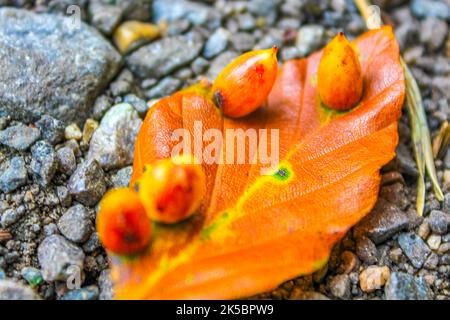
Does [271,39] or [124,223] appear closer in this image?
[124,223]

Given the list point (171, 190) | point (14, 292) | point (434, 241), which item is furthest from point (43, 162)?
point (434, 241)

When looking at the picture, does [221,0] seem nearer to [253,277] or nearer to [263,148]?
[263,148]

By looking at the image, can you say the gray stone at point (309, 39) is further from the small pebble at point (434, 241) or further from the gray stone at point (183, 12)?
the small pebble at point (434, 241)

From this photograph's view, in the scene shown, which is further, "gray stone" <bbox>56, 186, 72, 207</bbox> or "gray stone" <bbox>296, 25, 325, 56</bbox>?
"gray stone" <bbox>296, 25, 325, 56</bbox>

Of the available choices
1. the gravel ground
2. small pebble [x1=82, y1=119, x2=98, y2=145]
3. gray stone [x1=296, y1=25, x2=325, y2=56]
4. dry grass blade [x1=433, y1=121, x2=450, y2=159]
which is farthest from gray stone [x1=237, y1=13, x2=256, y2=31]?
dry grass blade [x1=433, y1=121, x2=450, y2=159]

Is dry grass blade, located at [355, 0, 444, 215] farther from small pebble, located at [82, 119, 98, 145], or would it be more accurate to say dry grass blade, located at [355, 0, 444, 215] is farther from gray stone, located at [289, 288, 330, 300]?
small pebble, located at [82, 119, 98, 145]

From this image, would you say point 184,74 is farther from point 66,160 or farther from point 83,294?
point 83,294
